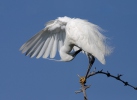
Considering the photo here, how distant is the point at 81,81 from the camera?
838 centimetres

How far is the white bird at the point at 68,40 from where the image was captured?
957cm

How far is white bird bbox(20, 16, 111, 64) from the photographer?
31.4 ft

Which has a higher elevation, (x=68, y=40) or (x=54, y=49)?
(x=54, y=49)

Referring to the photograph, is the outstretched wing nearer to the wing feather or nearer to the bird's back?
the wing feather

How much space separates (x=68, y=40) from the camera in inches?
413

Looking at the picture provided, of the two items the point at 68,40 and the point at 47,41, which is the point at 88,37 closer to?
the point at 68,40

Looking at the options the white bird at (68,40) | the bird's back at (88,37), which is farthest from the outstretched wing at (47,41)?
the bird's back at (88,37)

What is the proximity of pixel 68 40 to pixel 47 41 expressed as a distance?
1.69 m

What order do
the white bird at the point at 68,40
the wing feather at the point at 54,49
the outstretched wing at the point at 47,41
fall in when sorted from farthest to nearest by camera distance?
the wing feather at the point at 54,49 → the outstretched wing at the point at 47,41 → the white bird at the point at 68,40

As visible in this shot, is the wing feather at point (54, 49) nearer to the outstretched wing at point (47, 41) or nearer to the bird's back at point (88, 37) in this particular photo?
the outstretched wing at point (47, 41)

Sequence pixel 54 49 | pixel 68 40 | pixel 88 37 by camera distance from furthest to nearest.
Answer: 1. pixel 54 49
2. pixel 68 40
3. pixel 88 37

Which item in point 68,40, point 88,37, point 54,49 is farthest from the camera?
point 54,49

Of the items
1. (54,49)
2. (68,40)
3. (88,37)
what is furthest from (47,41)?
(88,37)

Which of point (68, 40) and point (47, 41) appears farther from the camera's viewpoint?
point (47, 41)
